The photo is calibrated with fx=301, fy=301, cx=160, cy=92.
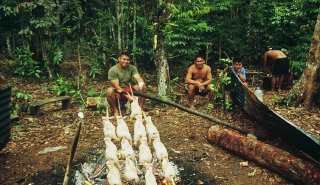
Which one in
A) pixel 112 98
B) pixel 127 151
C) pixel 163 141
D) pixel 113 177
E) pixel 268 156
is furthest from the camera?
pixel 112 98

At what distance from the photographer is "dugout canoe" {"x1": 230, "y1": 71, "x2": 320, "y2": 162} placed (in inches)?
154

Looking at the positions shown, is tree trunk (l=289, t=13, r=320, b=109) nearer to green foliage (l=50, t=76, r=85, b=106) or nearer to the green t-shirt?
the green t-shirt

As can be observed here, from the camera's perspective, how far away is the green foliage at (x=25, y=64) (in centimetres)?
1057

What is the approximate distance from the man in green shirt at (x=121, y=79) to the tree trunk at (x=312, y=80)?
13.6 feet

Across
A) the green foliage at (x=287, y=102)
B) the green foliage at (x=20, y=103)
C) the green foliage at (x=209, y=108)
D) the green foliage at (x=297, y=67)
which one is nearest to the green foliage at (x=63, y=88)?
the green foliage at (x=20, y=103)

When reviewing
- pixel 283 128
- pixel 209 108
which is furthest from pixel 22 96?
pixel 283 128

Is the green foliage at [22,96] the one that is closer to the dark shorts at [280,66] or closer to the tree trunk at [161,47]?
the tree trunk at [161,47]

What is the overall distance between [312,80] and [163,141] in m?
4.20

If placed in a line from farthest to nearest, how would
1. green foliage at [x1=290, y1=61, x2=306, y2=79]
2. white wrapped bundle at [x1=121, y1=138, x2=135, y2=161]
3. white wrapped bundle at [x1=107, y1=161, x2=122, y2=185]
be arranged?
1. green foliage at [x1=290, y1=61, x2=306, y2=79]
2. white wrapped bundle at [x1=121, y1=138, x2=135, y2=161]
3. white wrapped bundle at [x1=107, y1=161, x2=122, y2=185]

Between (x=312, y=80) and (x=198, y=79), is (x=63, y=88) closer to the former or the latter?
(x=198, y=79)

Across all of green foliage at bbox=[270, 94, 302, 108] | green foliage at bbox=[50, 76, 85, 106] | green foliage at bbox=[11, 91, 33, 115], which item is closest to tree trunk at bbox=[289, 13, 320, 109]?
green foliage at bbox=[270, 94, 302, 108]

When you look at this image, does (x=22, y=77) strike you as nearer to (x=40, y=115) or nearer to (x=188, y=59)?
(x=40, y=115)

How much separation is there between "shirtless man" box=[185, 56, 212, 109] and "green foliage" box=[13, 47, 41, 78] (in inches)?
219

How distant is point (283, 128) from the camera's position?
14.5 feet
